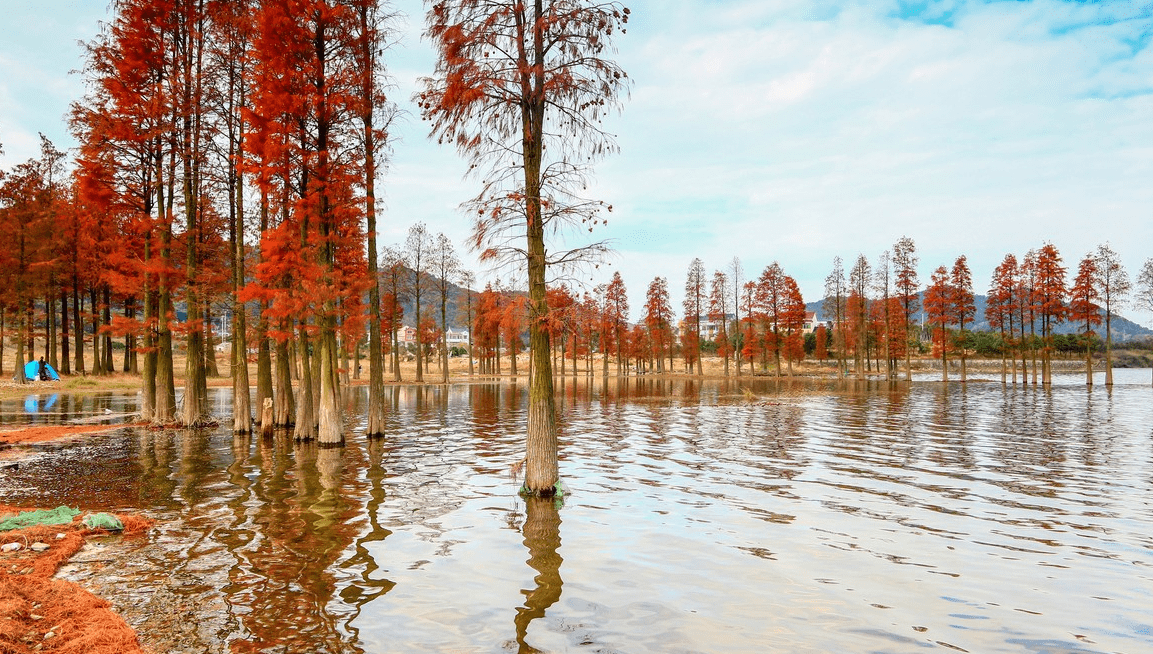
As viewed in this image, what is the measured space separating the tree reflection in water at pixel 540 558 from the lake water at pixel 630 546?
45 millimetres

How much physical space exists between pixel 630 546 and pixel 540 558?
1.56 m

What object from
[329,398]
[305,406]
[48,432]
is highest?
[329,398]

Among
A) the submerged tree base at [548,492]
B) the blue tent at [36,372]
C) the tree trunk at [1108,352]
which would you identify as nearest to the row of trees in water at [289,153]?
the submerged tree base at [548,492]

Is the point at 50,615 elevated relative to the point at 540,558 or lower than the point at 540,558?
elevated

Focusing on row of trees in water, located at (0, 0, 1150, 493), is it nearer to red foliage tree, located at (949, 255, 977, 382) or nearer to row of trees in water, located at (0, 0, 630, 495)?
row of trees in water, located at (0, 0, 630, 495)

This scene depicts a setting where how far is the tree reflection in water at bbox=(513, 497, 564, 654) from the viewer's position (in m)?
7.49

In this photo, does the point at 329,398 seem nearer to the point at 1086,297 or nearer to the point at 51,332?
the point at 51,332

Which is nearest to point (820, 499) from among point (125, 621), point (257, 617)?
point (257, 617)

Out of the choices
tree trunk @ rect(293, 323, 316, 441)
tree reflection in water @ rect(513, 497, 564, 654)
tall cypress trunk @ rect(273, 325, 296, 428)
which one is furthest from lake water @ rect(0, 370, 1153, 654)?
tall cypress trunk @ rect(273, 325, 296, 428)

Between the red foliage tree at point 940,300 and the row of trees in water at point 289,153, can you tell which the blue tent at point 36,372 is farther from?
the red foliage tree at point 940,300

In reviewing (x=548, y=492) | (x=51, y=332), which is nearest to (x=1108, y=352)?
(x=548, y=492)

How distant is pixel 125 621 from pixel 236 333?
2046 cm

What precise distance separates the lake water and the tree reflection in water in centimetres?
5

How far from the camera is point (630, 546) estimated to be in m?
10.5
